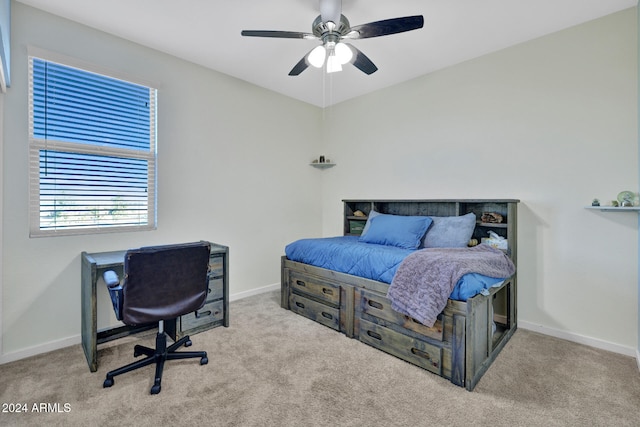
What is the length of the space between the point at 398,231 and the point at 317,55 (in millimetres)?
1778

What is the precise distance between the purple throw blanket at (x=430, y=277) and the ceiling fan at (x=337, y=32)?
157 cm

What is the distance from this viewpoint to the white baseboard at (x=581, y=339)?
7.43ft

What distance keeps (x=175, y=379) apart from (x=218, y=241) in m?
1.65

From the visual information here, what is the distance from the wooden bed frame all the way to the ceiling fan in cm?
169

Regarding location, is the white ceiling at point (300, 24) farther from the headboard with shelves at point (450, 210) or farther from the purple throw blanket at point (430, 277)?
the purple throw blanket at point (430, 277)

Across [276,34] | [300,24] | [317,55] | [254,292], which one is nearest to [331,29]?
[317,55]

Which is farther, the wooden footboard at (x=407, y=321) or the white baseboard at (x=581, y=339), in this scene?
the white baseboard at (x=581, y=339)

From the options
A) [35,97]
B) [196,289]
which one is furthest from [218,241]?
[35,97]

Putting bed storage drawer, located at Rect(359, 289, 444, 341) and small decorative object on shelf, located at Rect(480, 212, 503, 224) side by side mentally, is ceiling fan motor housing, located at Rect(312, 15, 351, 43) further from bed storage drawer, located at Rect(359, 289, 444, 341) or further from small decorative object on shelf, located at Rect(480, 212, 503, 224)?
small decorative object on shelf, located at Rect(480, 212, 503, 224)

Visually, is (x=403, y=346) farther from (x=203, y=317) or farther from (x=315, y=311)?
(x=203, y=317)

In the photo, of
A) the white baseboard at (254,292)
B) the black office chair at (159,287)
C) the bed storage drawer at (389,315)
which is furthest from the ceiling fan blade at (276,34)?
the white baseboard at (254,292)

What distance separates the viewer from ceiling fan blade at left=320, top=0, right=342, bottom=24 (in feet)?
6.47

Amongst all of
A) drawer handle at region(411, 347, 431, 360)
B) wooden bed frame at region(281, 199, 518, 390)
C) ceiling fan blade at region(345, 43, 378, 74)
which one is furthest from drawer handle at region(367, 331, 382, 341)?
ceiling fan blade at region(345, 43, 378, 74)

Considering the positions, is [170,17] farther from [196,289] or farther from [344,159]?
[344,159]
